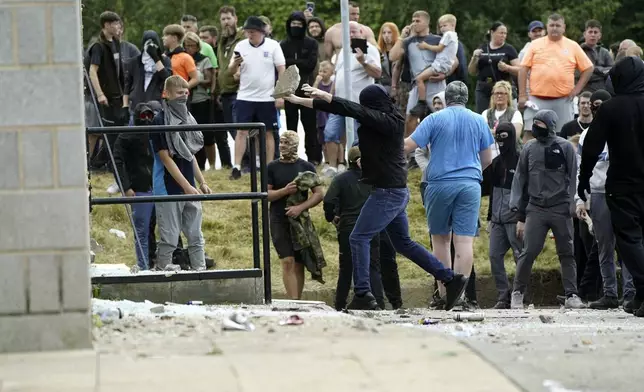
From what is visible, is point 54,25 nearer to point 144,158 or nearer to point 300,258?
point 144,158

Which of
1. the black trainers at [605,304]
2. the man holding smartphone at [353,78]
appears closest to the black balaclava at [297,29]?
the man holding smartphone at [353,78]

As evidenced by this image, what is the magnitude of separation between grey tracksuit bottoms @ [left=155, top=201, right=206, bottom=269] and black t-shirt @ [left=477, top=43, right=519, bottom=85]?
688 cm

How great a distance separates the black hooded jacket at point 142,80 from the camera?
16859 mm

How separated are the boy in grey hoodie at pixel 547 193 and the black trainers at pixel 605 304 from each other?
5.0 inches

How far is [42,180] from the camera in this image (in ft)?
26.8

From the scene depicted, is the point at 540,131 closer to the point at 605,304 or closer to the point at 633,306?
the point at 605,304

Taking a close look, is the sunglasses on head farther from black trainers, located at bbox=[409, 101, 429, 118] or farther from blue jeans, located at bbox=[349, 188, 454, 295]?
black trainers, located at bbox=[409, 101, 429, 118]

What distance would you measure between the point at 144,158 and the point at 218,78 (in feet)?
19.0

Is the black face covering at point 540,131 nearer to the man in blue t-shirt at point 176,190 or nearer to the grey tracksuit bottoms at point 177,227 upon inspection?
the man in blue t-shirt at point 176,190

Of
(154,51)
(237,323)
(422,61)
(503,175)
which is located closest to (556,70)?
(422,61)

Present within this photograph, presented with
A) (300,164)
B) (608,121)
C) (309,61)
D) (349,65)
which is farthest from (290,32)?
(608,121)

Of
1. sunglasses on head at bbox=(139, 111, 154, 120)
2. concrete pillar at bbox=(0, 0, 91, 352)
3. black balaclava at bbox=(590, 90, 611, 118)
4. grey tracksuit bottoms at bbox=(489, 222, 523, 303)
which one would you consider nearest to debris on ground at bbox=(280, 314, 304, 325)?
concrete pillar at bbox=(0, 0, 91, 352)

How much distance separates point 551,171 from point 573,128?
197 cm

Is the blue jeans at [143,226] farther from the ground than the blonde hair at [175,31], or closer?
closer
